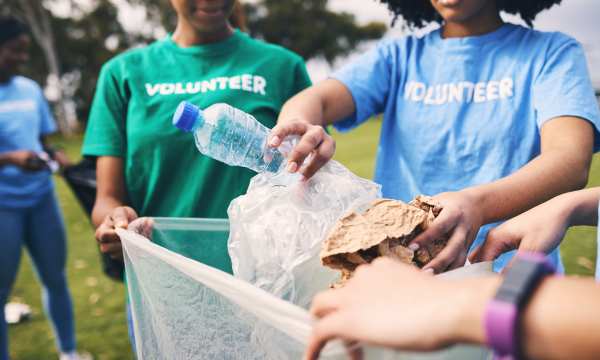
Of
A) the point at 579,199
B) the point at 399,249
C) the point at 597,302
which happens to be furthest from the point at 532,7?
the point at 597,302

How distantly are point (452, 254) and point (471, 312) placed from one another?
0.35m

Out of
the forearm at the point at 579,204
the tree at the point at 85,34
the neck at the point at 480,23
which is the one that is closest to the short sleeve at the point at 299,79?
the neck at the point at 480,23

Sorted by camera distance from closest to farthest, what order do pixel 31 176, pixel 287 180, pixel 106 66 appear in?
pixel 287 180 → pixel 106 66 → pixel 31 176

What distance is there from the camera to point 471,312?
55 cm

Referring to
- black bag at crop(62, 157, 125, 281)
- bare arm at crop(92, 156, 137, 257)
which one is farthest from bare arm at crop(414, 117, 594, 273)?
black bag at crop(62, 157, 125, 281)

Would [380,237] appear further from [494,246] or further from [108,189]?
[108,189]

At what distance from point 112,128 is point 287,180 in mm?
719

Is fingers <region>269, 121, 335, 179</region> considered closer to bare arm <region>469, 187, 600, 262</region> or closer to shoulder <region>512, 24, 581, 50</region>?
bare arm <region>469, 187, 600, 262</region>

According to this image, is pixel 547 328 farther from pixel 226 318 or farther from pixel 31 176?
pixel 31 176

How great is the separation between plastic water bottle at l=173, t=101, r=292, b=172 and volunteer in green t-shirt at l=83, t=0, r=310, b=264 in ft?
0.83

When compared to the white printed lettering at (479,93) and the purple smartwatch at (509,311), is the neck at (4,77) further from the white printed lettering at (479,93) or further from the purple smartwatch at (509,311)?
the purple smartwatch at (509,311)

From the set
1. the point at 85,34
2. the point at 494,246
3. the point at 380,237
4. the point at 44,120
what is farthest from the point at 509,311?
the point at 85,34

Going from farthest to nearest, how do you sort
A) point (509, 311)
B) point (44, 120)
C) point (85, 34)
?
point (85, 34) → point (44, 120) → point (509, 311)

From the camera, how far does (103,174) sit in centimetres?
165
